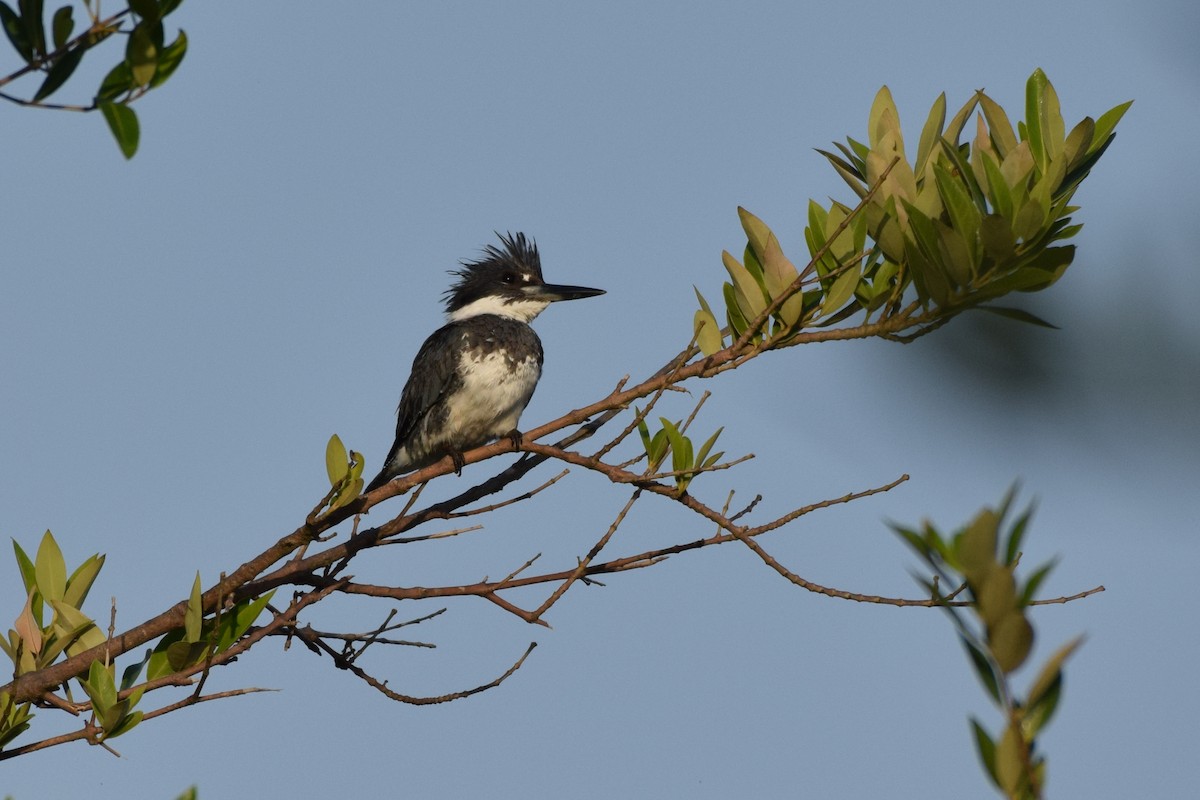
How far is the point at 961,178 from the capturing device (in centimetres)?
247

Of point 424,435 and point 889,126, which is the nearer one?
point 889,126

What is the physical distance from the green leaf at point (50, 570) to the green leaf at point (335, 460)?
58 cm

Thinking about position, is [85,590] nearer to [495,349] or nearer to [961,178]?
[961,178]

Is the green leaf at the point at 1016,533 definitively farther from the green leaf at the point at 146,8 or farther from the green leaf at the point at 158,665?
the green leaf at the point at 158,665

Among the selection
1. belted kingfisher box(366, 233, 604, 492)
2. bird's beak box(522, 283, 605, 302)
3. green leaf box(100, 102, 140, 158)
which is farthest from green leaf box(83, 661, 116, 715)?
bird's beak box(522, 283, 605, 302)

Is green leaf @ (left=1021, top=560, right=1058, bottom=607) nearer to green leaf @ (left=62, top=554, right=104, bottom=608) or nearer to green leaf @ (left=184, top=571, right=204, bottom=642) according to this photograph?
green leaf @ (left=184, top=571, right=204, bottom=642)

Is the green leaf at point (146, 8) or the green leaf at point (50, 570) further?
the green leaf at point (50, 570)

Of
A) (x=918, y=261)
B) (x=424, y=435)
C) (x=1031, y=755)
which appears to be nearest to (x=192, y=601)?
(x=918, y=261)

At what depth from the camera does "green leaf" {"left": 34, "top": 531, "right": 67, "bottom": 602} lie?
9.03 ft

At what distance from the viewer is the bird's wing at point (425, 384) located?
5117 mm

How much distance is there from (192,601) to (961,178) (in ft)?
5.50

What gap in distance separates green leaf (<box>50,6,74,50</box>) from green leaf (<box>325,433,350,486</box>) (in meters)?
1.28

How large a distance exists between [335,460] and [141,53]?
4.30ft

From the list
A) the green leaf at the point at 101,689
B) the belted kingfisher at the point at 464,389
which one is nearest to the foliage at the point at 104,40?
the green leaf at the point at 101,689
